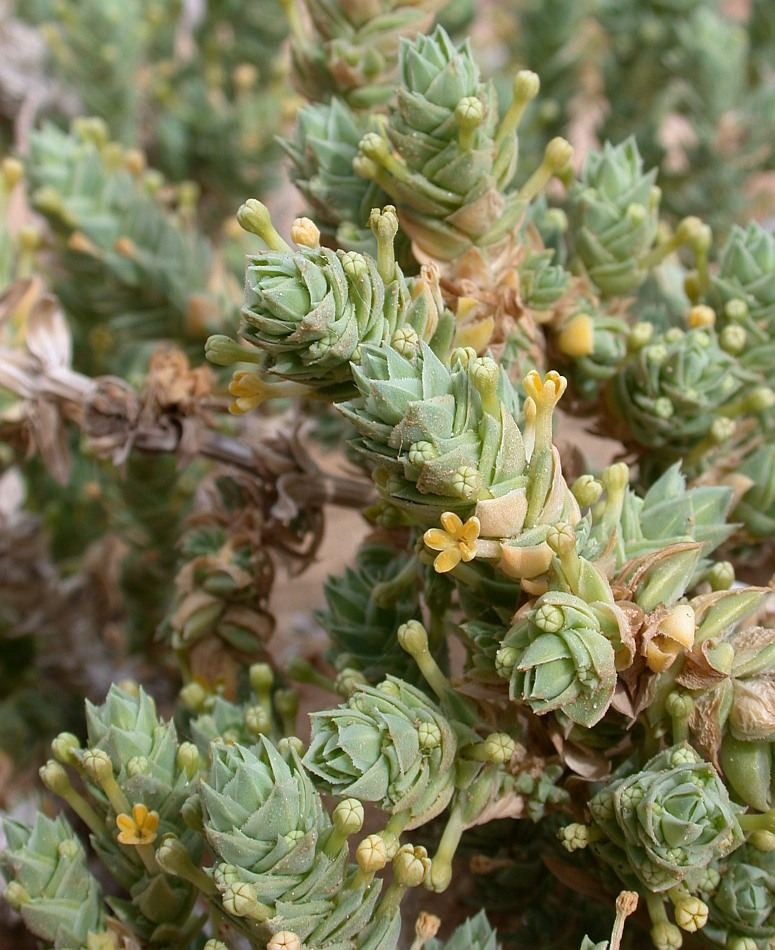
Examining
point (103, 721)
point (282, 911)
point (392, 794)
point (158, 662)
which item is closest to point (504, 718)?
point (392, 794)

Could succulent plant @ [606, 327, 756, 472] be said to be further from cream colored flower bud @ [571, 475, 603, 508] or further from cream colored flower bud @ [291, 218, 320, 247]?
cream colored flower bud @ [291, 218, 320, 247]

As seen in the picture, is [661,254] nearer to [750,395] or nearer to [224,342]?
[750,395]

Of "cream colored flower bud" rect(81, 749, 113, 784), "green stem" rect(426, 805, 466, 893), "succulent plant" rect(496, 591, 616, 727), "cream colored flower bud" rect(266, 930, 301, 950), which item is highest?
"succulent plant" rect(496, 591, 616, 727)

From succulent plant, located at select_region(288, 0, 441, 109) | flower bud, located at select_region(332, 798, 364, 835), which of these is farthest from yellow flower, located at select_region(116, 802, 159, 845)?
succulent plant, located at select_region(288, 0, 441, 109)

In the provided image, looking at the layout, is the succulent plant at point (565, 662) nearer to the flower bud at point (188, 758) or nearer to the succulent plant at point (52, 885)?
the flower bud at point (188, 758)

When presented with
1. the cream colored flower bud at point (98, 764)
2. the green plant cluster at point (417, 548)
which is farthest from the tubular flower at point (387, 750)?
the cream colored flower bud at point (98, 764)
